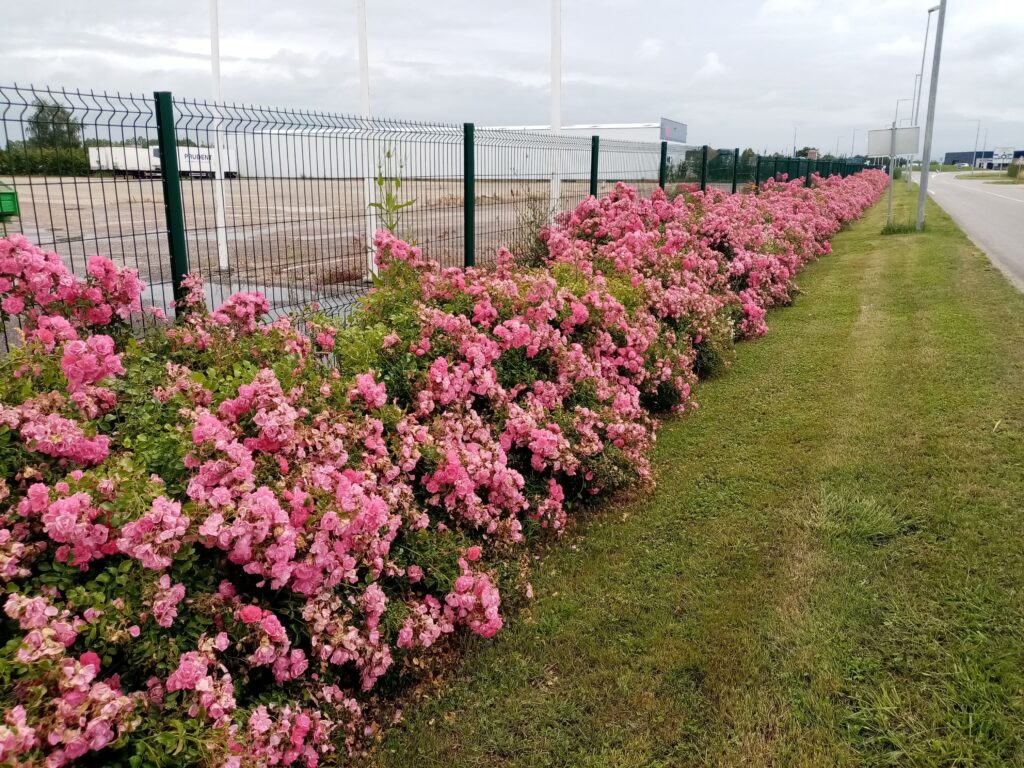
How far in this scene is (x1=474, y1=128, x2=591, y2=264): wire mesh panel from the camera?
805 centimetres

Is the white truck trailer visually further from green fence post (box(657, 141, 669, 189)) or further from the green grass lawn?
green fence post (box(657, 141, 669, 189))

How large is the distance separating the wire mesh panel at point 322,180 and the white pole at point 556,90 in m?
2.56

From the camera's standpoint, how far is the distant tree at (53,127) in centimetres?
392

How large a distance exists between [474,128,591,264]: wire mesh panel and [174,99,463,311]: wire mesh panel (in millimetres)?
341

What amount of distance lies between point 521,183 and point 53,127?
579cm

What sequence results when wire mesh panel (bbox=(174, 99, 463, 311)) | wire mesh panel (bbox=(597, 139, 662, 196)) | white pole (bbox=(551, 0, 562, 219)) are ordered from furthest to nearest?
1. wire mesh panel (bbox=(597, 139, 662, 196))
2. white pole (bbox=(551, 0, 562, 219))
3. wire mesh panel (bbox=(174, 99, 463, 311))

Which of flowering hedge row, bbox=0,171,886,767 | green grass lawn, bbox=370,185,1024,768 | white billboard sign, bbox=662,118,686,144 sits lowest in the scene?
green grass lawn, bbox=370,185,1024,768

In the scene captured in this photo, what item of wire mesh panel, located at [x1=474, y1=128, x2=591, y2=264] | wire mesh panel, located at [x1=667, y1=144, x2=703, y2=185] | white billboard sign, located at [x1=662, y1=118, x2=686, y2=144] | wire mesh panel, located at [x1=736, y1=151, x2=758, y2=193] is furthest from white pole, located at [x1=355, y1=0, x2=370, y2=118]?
white billboard sign, located at [x1=662, y1=118, x2=686, y2=144]

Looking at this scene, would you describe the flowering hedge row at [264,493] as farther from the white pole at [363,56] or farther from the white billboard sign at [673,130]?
the white billboard sign at [673,130]

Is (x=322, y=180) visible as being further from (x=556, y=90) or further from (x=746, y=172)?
(x=746, y=172)

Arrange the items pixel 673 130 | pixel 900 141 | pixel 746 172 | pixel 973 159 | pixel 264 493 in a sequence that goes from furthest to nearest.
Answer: pixel 973 159
pixel 673 130
pixel 900 141
pixel 746 172
pixel 264 493

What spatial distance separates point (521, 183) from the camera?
362 inches

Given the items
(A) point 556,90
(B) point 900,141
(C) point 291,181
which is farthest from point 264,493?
(B) point 900,141

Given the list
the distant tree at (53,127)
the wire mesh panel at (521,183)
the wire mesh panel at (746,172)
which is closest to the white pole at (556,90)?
the wire mesh panel at (521,183)
